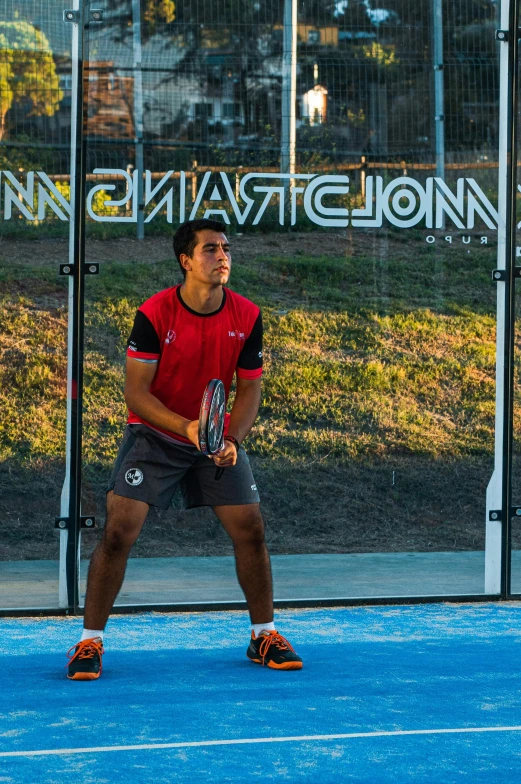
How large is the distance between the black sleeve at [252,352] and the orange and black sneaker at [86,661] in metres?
1.26

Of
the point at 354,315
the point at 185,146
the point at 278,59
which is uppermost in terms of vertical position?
the point at 278,59

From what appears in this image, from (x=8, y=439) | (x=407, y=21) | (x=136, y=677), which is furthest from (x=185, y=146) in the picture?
(x=8, y=439)

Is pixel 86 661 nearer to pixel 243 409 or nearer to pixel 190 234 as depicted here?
pixel 243 409

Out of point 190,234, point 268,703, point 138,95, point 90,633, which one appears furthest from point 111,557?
point 138,95

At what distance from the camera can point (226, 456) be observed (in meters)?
4.88

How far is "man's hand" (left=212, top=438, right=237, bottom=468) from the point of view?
15.9 ft

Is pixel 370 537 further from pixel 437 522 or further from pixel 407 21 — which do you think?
pixel 407 21

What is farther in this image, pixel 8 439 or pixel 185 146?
pixel 8 439

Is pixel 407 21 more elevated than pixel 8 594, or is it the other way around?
pixel 407 21

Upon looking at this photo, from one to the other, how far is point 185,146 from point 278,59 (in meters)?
1.00

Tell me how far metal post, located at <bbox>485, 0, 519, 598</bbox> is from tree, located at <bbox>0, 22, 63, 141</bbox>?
2.32 meters

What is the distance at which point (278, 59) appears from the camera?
753cm

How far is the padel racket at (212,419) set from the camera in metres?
4.70

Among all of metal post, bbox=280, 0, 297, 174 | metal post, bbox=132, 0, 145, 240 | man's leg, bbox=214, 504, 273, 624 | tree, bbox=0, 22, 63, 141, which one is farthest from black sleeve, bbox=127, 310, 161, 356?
metal post, bbox=280, 0, 297, 174
